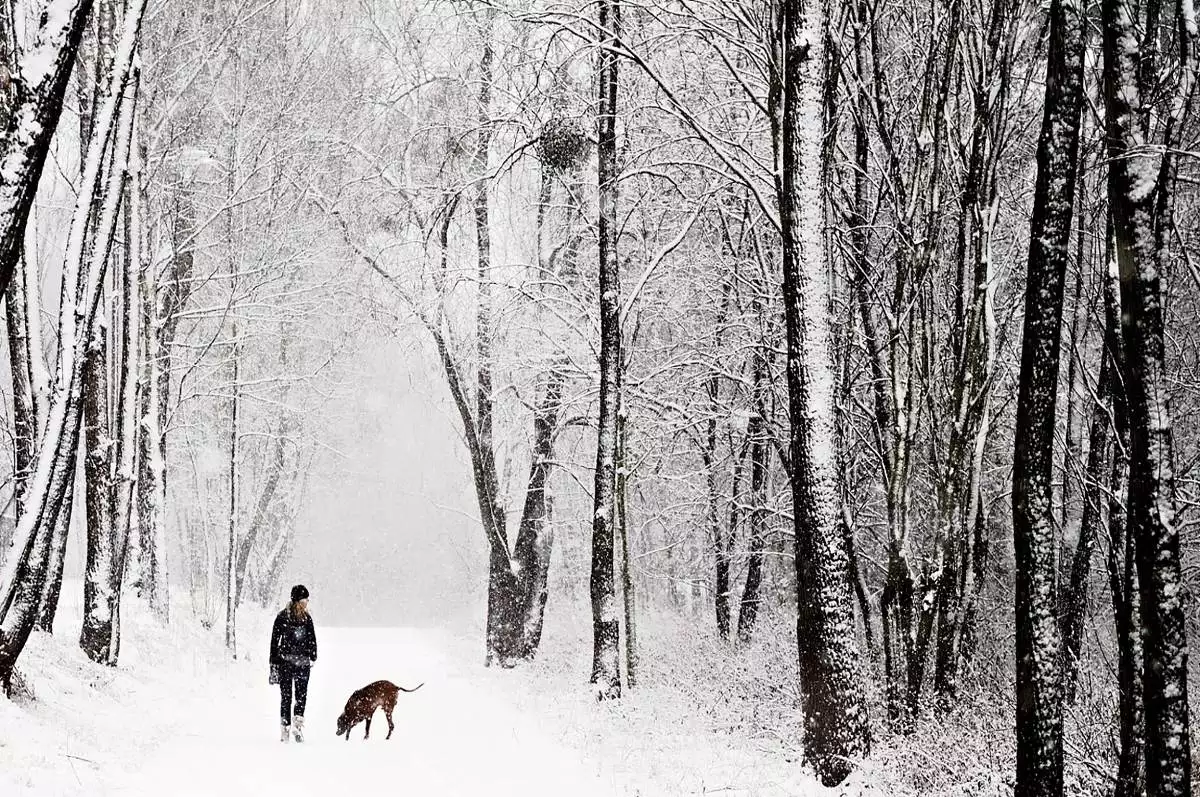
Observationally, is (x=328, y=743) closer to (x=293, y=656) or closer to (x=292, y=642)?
(x=293, y=656)

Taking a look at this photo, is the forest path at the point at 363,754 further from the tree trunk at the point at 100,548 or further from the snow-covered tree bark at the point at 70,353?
the snow-covered tree bark at the point at 70,353

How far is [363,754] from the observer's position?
31.6 feet

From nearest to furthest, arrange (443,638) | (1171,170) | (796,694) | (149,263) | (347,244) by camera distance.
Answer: (1171,170) → (796,694) → (149,263) → (347,244) → (443,638)

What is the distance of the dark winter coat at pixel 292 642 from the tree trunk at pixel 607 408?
4.21 meters

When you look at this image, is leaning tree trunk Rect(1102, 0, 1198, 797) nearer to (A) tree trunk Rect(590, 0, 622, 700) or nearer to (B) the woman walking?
(B) the woman walking

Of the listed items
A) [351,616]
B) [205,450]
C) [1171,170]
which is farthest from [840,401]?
[351,616]

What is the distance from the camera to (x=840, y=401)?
388 inches

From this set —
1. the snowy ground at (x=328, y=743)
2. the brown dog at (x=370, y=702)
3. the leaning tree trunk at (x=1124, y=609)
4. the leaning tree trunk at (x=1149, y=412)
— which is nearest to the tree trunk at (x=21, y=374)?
the snowy ground at (x=328, y=743)

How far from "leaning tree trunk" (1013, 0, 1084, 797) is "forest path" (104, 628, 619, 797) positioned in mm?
3514

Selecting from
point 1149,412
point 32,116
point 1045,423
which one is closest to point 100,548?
point 32,116

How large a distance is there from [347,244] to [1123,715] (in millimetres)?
16549

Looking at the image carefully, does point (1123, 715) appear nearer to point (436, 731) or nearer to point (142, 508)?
point (436, 731)

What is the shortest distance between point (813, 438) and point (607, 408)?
5.78 m

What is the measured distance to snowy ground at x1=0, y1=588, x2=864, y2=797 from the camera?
7.48m
